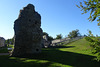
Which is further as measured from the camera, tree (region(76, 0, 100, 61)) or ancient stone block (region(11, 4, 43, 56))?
ancient stone block (region(11, 4, 43, 56))

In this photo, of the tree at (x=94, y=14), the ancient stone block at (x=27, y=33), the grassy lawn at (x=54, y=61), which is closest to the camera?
the tree at (x=94, y=14)

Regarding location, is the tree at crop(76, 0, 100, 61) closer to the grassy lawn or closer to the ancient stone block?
the grassy lawn

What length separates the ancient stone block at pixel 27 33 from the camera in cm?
1483

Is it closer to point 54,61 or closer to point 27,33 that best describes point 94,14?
point 54,61

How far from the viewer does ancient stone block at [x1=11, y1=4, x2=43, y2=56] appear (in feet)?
48.6

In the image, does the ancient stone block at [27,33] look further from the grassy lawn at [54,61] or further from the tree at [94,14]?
the tree at [94,14]

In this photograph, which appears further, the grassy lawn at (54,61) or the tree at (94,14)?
the grassy lawn at (54,61)

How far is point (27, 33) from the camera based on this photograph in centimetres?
1570

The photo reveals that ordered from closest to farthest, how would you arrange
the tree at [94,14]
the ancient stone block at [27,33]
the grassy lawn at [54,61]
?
the tree at [94,14] < the grassy lawn at [54,61] < the ancient stone block at [27,33]

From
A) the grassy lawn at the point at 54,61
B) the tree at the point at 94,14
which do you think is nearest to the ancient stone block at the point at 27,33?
the grassy lawn at the point at 54,61

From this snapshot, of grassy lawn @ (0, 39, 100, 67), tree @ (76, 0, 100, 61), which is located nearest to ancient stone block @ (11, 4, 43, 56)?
grassy lawn @ (0, 39, 100, 67)

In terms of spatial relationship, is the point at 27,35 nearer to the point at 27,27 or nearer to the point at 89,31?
the point at 27,27

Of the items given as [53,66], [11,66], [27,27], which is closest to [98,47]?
[53,66]

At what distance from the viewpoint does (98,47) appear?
15.9 feet
